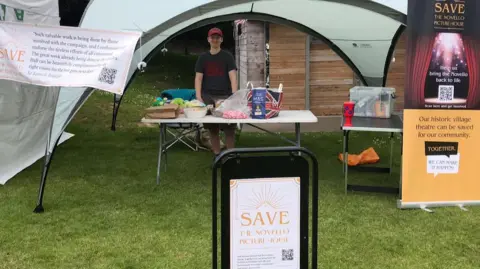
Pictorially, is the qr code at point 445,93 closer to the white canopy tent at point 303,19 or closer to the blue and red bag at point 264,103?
the white canopy tent at point 303,19

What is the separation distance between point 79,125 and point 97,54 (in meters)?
5.66

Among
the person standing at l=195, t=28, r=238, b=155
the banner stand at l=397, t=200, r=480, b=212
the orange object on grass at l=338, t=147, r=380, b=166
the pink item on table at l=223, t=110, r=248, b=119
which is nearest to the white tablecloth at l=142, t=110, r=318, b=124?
the pink item on table at l=223, t=110, r=248, b=119

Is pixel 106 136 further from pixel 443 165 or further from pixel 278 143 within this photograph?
pixel 443 165

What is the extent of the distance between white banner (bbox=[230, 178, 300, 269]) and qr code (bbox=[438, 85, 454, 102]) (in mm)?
2576

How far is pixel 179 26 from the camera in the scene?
6191 millimetres

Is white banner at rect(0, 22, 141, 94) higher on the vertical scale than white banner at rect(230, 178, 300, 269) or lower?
higher

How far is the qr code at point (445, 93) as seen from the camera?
4398 mm

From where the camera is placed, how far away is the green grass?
3.49 metres

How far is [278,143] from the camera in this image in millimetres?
7699

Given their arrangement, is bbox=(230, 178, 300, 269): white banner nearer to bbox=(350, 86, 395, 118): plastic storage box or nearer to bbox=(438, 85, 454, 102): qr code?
bbox=(438, 85, 454, 102): qr code

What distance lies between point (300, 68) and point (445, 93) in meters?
4.95

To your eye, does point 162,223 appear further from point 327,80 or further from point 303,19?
point 327,80

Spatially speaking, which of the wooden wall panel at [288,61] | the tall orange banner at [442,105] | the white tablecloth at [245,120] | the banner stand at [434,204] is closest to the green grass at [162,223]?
the banner stand at [434,204]

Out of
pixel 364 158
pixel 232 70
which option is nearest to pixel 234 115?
pixel 232 70
